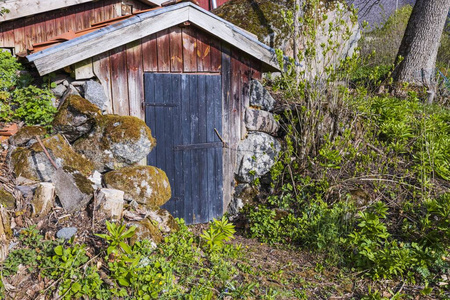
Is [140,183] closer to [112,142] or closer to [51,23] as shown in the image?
[112,142]

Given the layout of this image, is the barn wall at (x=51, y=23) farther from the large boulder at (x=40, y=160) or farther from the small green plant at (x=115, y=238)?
the small green plant at (x=115, y=238)

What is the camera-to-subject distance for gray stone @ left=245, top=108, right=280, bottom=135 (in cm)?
610

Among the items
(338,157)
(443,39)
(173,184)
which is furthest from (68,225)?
(443,39)

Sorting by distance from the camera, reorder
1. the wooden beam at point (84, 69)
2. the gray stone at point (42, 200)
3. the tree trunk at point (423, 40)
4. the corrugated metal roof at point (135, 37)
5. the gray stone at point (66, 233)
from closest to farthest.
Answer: the gray stone at point (66, 233)
the gray stone at point (42, 200)
the corrugated metal roof at point (135, 37)
the wooden beam at point (84, 69)
the tree trunk at point (423, 40)

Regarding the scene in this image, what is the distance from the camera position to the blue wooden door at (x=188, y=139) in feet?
17.5

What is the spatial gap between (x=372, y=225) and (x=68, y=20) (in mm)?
6236

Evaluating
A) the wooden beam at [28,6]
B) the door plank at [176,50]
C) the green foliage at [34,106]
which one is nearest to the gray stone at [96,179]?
the green foliage at [34,106]

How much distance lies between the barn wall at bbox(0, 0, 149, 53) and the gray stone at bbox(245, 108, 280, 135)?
3657 mm

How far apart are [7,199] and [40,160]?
26.0 inches

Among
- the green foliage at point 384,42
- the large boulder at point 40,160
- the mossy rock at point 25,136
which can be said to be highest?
the green foliage at point 384,42

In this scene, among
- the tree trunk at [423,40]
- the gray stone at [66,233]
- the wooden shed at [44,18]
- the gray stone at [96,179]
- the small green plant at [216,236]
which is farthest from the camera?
the tree trunk at [423,40]

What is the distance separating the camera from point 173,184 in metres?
5.64

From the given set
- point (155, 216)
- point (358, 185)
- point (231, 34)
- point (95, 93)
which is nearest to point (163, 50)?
point (231, 34)

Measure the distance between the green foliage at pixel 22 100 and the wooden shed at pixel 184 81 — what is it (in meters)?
0.46
